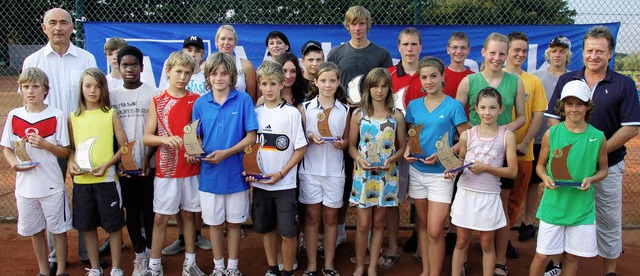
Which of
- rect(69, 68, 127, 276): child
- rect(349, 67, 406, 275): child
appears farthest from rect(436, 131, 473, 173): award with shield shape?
rect(69, 68, 127, 276): child

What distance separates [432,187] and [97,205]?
7.62 ft

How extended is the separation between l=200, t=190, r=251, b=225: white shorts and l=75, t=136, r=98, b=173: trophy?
2.58ft

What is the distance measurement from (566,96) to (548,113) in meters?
0.39

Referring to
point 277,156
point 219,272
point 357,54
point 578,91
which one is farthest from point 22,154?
point 578,91

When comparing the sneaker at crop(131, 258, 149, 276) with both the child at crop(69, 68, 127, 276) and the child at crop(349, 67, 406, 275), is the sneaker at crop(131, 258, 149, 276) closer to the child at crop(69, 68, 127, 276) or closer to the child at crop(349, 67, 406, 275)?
the child at crop(69, 68, 127, 276)

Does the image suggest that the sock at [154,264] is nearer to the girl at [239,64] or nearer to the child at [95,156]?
the child at [95,156]

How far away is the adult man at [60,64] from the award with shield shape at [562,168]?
342cm

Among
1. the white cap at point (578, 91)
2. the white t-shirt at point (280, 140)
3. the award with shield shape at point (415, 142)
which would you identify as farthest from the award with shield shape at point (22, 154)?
the white cap at point (578, 91)

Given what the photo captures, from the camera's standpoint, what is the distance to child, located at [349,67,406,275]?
334cm

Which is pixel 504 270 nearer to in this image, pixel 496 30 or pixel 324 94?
pixel 324 94

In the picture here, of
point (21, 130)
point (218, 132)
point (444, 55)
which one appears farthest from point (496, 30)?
point (21, 130)

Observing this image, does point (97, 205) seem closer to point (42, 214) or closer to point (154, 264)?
point (42, 214)

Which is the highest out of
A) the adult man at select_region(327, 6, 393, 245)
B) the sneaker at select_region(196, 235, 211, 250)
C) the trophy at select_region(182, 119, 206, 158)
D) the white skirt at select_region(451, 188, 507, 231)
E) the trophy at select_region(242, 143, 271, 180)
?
the adult man at select_region(327, 6, 393, 245)

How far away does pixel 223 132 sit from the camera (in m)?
3.31
